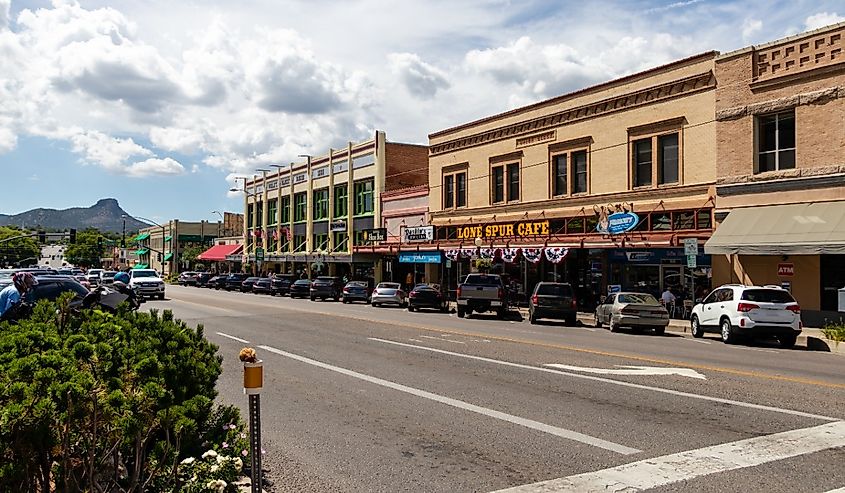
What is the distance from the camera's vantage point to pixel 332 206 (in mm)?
57750

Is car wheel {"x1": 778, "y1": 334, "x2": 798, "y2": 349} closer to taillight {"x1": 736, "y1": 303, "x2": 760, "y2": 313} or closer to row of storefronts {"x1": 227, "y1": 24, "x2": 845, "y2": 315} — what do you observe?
taillight {"x1": 736, "y1": 303, "x2": 760, "y2": 313}

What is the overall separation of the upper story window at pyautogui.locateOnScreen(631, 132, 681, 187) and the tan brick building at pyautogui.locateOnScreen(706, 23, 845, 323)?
263cm

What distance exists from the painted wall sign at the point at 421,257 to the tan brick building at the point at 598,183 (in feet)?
2.23

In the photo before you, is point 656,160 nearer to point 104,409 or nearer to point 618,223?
point 618,223

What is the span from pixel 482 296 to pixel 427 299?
16.7ft

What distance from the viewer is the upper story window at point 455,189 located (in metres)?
41.3

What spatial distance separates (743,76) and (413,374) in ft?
64.8

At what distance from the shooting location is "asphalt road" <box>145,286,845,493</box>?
645cm

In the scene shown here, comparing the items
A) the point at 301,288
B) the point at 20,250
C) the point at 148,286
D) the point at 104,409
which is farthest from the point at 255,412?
the point at 20,250

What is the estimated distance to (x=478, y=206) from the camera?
131 ft

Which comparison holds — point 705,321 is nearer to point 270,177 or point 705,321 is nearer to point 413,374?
Result: point 413,374

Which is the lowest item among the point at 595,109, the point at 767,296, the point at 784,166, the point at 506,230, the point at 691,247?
the point at 767,296

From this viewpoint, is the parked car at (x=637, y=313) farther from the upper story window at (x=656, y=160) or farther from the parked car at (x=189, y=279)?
the parked car at (x=189, y=279)

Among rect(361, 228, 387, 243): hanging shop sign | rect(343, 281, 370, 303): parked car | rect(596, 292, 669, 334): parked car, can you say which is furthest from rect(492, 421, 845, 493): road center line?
rect(361, 228, 387, 243): hanging shop sign
